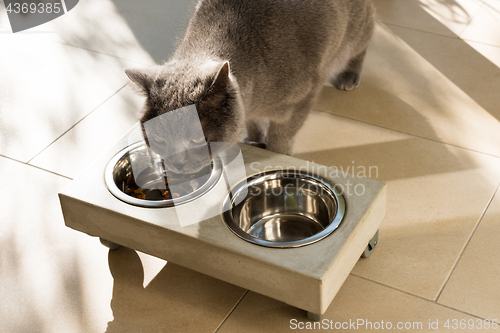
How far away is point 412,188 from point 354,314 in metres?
0.59

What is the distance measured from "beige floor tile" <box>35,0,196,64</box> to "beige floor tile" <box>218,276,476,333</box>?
150 centimetres

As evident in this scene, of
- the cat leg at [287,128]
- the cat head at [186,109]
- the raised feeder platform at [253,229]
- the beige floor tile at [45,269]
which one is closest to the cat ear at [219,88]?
the cat head at [186,109]

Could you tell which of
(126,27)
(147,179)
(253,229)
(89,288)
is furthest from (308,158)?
(126,27)

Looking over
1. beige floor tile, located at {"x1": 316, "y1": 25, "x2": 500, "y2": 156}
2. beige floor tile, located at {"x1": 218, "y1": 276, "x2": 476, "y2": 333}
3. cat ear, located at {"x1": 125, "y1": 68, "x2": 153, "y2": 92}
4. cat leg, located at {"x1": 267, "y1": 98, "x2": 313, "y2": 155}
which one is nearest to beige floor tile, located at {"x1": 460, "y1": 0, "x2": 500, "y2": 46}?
beige floor tile, located at {"x1": 316, "y1": 25, "x2": 500, "y2": 156}

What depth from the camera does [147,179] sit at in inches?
65.1

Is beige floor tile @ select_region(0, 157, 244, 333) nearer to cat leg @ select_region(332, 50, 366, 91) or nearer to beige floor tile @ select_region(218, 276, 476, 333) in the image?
beige floor tile @ select_region(218, 276, 476, 333)

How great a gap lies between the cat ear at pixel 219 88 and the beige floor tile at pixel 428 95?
0.99 meters

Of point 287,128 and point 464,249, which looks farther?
point 287,128

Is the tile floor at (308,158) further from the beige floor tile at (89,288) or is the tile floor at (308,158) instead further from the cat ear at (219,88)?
the cat ear at (219,88)

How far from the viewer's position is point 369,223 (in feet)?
4.67

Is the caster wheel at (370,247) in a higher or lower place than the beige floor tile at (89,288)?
higher

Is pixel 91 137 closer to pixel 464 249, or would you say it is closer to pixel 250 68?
pixel 250 68

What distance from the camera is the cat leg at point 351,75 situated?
2.33 m

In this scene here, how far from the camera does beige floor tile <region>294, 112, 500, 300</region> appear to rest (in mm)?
1540
